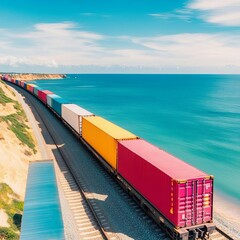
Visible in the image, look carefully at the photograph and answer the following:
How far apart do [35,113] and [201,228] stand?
1910 inches

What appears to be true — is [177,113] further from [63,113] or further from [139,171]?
[139,171]

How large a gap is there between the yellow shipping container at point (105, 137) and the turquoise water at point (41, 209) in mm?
5690

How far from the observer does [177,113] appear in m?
89.0

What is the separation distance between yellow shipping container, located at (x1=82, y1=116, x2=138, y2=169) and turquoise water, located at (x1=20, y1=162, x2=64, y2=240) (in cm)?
569

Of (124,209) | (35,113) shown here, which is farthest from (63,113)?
(124,209)

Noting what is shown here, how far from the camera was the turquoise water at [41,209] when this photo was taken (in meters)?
12.4

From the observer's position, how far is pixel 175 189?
14.7m

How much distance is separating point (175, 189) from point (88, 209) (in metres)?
7.97

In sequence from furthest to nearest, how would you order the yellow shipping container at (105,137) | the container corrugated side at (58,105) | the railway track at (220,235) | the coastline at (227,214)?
the container corrugated side at (58,105) < the yellow shipping container at (105,137) < the coastline at (227,214) < the railway track at (220,235)

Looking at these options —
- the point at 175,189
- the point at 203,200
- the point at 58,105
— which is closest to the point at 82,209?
the point at 175,189

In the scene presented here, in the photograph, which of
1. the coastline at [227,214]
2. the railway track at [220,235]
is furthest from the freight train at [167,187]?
the coastline at [227,214]

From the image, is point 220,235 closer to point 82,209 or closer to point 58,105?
point 82,209

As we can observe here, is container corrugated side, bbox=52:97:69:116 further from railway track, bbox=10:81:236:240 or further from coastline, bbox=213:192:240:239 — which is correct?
coastline, bbox=213:192:240:239

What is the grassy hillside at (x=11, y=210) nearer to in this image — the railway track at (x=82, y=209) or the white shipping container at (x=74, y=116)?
the railway track at (x=82, y=209)
